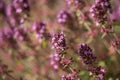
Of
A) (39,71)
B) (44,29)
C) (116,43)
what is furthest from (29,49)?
(116,43)

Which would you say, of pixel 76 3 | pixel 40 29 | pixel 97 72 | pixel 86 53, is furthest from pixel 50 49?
pixel 86 53

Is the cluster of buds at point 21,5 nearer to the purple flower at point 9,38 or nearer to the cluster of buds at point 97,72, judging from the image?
the purple flower at point 9,38

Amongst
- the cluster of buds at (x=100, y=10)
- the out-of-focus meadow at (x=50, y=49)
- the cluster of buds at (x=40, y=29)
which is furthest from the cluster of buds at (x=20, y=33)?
the cluster of buds at (x=100, y=10)

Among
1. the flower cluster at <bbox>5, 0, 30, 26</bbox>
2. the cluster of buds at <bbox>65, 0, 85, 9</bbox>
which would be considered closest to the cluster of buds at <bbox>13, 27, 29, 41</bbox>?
the flower cluster at <bbox>5, 0, 30, 26</bbox>

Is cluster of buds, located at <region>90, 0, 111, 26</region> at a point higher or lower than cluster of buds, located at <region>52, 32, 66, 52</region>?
higher

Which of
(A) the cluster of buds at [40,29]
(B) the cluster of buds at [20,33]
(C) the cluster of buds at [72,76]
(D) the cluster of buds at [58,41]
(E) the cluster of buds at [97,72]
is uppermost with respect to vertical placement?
(B) the cluster of buds at [20,33]

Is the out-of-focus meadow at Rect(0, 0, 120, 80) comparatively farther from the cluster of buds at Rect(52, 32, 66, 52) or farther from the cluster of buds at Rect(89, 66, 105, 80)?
the cluster of buds at Rect(52, 32, 66, 52)

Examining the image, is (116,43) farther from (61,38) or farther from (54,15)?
(54,15)
